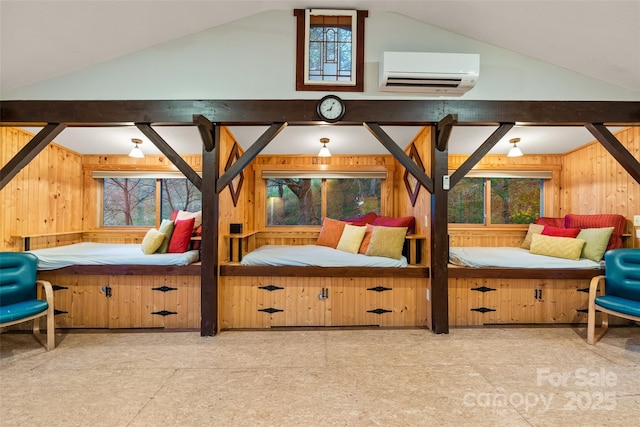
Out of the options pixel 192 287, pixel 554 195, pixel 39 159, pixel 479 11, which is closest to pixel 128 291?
pixel 192 287

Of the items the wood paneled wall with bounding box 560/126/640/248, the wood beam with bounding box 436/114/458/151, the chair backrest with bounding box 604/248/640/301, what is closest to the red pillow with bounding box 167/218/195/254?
the wood beam with bounding box 436/114/458/151

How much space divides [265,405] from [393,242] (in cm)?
208

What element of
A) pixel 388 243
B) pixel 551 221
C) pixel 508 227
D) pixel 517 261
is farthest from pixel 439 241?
pixel 551 221

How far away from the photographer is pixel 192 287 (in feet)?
10.1

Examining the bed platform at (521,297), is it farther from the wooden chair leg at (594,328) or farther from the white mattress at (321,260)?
the white mattress at (321,260)

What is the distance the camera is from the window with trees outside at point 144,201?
15.6 feet

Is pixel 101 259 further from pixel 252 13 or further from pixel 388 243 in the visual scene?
pixel 388 243

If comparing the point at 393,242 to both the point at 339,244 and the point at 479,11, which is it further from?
the point at 479,11

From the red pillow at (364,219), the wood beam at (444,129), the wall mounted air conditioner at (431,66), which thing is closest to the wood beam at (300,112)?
the wood beam at (444,129)

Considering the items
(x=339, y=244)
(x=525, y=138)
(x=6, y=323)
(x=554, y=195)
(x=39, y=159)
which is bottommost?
(x=6, y=323)

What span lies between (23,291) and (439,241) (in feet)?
12.8

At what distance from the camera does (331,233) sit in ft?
13.6

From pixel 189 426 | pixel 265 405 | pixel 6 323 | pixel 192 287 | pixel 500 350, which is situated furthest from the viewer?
pixel 192 287

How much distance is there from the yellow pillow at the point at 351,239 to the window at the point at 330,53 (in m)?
1.64
